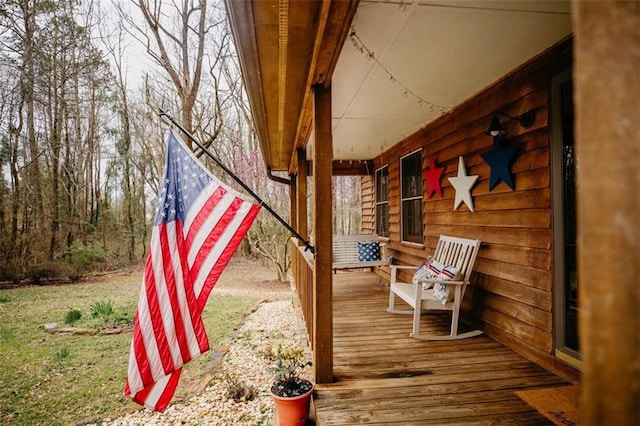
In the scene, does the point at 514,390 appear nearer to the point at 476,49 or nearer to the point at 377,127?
the point at 476,49

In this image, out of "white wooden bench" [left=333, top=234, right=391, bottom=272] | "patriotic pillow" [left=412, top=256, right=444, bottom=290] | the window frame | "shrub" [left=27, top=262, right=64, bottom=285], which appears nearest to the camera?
"patriotic pillow" [left=412, top=256, right=444, bottom=290]

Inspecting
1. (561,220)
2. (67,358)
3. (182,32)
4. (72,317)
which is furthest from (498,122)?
(182,32)

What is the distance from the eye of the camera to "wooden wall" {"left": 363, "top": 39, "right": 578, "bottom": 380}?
268 cm

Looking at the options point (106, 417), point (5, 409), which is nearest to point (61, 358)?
point (5, 409)

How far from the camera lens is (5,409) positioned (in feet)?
13.1

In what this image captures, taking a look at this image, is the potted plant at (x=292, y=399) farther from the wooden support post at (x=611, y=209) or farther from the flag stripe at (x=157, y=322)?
the wooden support post at (x=611, y=209)

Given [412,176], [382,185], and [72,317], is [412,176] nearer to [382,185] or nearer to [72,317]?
[382,185]

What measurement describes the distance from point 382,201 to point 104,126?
1333 centimetres

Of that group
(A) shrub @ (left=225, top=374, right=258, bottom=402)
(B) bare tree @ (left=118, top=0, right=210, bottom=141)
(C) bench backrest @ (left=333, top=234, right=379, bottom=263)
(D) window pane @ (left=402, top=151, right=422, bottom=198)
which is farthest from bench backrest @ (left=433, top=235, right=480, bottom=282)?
(B) bare tree @ (left=118, top=0, right=210, bottom=141)

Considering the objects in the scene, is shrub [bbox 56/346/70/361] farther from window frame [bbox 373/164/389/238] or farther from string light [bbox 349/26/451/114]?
string light [bbox 349/26/451/114]

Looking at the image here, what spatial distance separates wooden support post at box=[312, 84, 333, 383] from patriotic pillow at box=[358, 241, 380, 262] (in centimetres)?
412

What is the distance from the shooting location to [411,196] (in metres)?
5.68

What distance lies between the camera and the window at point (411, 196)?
5.36m

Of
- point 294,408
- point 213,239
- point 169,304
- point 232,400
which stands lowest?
point 232,400
